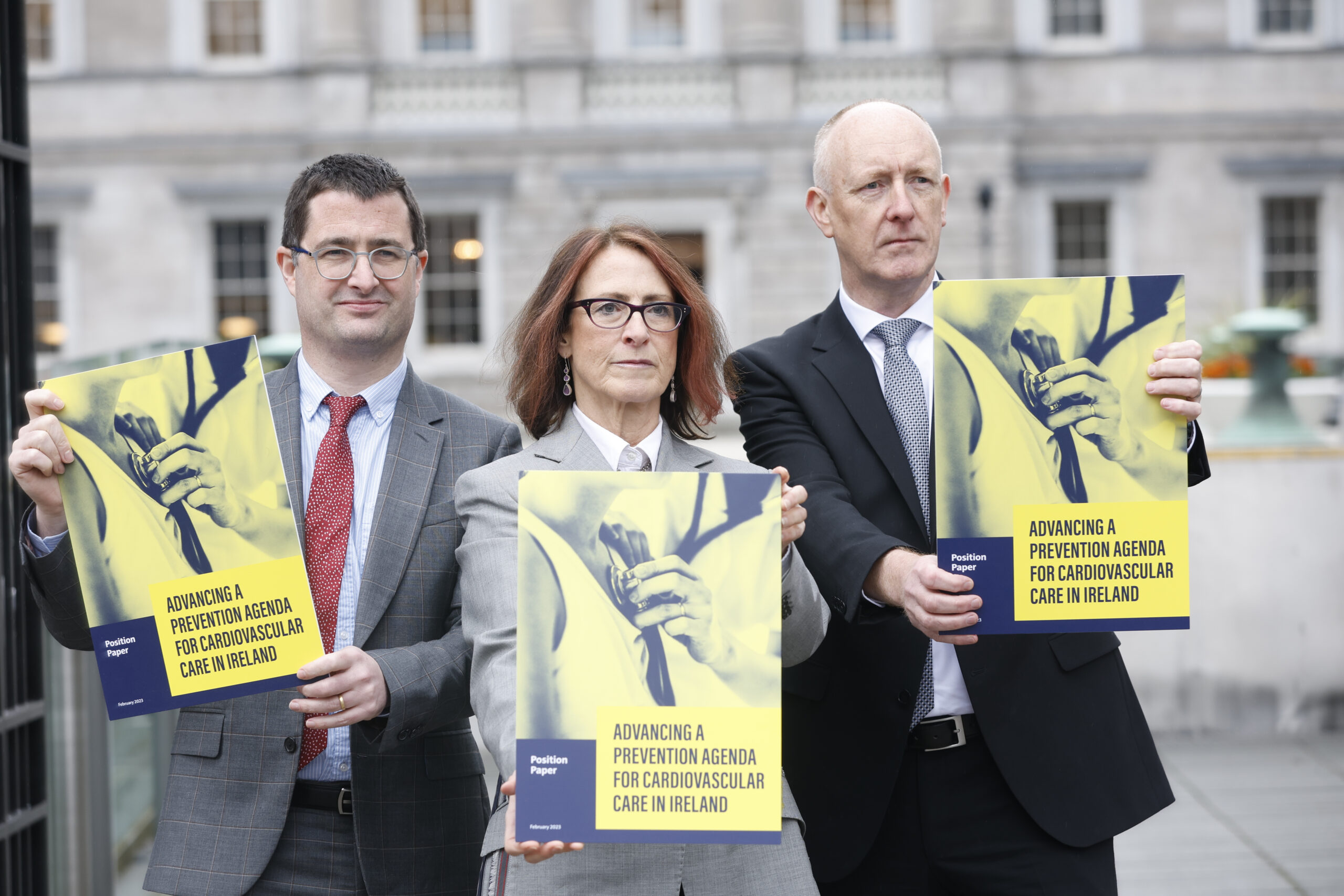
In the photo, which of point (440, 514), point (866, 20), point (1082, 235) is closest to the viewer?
point (440, 514)

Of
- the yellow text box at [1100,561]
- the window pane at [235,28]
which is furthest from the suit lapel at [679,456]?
the window pane at [235,28]

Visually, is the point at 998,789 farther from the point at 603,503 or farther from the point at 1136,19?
the point at 1136,19

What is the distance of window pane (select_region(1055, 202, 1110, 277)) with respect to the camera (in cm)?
1919

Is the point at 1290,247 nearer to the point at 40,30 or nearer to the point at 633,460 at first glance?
the point at 633,460

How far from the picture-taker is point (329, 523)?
2.30 meters

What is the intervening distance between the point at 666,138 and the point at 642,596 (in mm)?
17463

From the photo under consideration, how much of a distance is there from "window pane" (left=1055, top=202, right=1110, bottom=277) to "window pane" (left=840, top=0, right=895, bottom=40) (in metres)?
3.92

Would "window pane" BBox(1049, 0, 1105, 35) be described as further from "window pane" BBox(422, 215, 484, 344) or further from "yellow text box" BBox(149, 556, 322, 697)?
"yellow text box" BBox(149, 556, 322, 697)

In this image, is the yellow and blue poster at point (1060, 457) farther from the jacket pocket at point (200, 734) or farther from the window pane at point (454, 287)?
the window pane at point (454, 287)

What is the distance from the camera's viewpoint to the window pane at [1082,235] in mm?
19188

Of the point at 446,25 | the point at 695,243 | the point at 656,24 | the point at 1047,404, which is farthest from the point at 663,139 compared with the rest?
the point at 1047,404

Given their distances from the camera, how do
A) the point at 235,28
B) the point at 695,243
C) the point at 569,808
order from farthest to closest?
1. the point at 235,28
2. the point at 695,243
3. the point at 569,808

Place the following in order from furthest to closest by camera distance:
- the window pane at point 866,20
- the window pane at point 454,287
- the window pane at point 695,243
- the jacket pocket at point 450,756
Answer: the window pane at point 866,20 → the window pane at point 454,287 → the window pane at point 695,243 → the jacket pocket at point 450,756

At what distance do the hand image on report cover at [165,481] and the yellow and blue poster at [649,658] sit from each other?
56 centimetres
